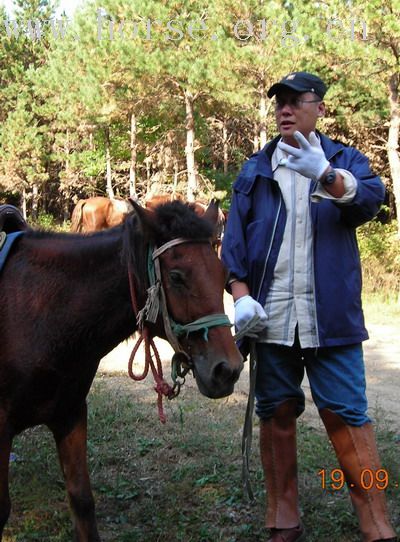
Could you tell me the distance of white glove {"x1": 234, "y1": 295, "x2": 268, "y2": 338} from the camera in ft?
9.29

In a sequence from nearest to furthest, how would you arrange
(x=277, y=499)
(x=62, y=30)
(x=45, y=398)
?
1. (x=45, y=398)
2. (x=277, y=499)
3. (x=62, y=30)

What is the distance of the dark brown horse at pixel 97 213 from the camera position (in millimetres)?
15328

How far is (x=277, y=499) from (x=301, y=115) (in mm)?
1922

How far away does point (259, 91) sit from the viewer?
18.3 metres

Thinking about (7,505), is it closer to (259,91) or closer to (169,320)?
(169,320)

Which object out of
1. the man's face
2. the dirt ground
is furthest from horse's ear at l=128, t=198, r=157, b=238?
the dirt ground

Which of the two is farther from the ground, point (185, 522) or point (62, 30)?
point (62, 30)

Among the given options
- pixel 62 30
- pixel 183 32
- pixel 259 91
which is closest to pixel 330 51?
pixel 259 91

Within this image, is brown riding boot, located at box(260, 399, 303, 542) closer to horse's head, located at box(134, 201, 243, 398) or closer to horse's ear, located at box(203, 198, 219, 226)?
horse's head, located at box(134, 201, 243, 398)

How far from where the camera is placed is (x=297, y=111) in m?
2.89

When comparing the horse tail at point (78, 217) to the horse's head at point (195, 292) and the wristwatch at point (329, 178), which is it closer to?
the horse's head at point (195, 292)
